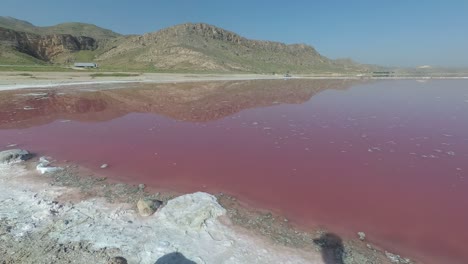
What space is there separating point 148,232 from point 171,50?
122969 millimetres

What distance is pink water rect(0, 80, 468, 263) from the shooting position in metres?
7.01

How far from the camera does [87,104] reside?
25.3 meters

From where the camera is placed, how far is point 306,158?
11352mm

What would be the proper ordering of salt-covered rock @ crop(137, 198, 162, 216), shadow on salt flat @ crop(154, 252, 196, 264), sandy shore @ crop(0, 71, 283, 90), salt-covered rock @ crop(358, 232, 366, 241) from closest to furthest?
shadow on salt flat @ crop(154, 252, 196, 264)
salt-covered rock @ crop(358, 232, 366, 241)
salt-covered rock @ crop(137, 198, 162, 216)
sandy shore @ crop(0, 71, 283, 90)

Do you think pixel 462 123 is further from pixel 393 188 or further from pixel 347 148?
pixel 393 188

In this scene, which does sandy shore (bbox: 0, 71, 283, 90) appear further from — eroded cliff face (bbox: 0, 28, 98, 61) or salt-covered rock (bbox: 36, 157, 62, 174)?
eroded cliff face (bbox: 0, 28, 98, 61)

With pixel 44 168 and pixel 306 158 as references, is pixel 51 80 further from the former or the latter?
pixel 306 158

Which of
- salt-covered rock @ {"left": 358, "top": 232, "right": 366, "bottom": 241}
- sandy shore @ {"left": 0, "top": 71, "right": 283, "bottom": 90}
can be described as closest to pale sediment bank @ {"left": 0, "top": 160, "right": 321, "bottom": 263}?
salt-covered rock @ {"left": 358, "top": 232, "right": 366, "bottom": 241}

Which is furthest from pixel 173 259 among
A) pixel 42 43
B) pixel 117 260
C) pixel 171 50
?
pixel 42 43

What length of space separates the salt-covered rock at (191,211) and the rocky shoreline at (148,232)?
2cm

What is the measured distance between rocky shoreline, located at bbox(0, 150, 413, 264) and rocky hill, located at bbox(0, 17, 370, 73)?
93869 millimetres

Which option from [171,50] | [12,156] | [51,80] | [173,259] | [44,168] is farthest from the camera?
[171,50]

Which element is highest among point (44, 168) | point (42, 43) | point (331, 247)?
point (42, 43)

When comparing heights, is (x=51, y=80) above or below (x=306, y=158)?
below
